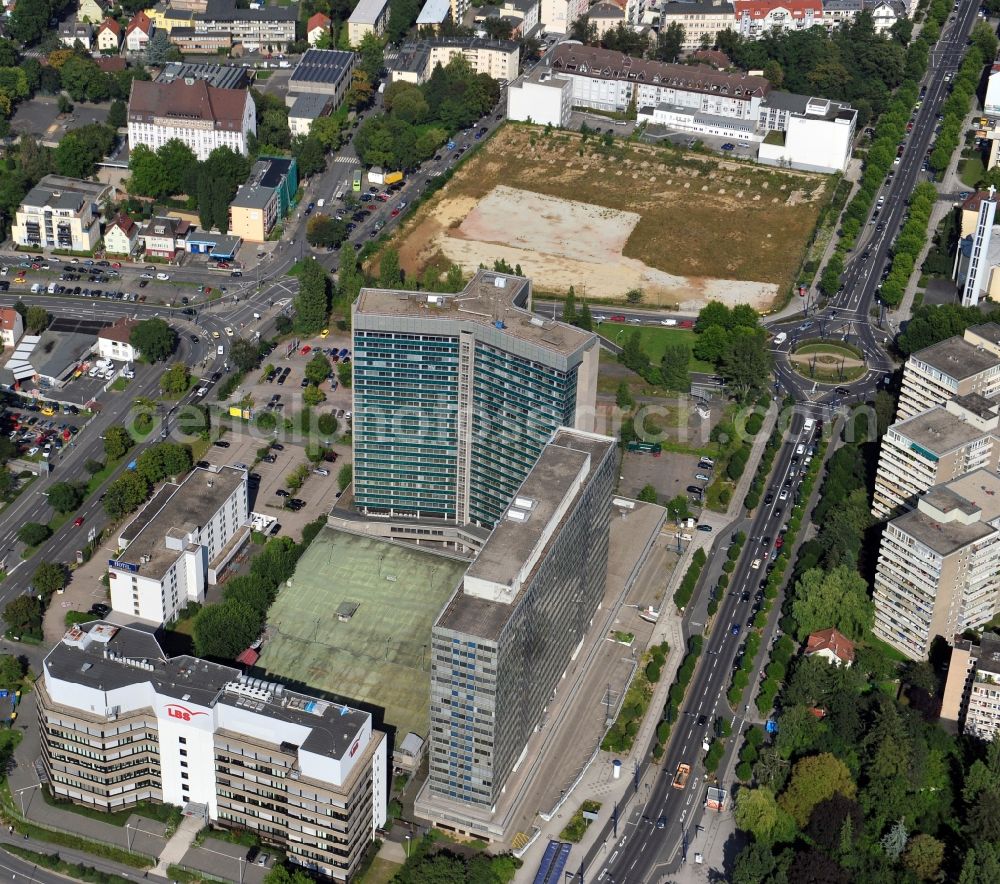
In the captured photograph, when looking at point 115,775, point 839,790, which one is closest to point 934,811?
point 839,790

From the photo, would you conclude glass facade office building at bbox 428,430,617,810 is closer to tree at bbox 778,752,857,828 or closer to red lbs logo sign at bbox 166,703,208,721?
red lbs logo sign at bbox 166,703,208,721

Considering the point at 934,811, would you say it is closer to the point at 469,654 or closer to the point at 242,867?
the point at 469,654

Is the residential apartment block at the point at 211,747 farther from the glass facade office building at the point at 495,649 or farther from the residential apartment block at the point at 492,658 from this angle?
the glass facade office building at the point at 495,649

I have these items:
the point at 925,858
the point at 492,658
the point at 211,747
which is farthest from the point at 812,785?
the point at 211,747

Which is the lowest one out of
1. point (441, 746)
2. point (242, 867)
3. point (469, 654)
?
point (242, 867)

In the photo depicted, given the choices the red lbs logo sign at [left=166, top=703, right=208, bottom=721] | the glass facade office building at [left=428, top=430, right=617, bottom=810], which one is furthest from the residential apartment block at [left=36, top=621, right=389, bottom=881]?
the glass facade office building at [left=428, top=430, right=617, bottom=810]

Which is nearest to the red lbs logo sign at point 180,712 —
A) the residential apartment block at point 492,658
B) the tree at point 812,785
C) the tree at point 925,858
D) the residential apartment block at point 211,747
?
the residential apartment block at point 211,747
